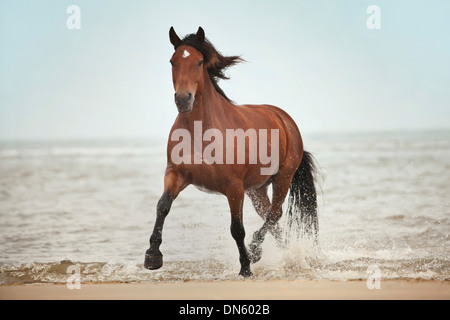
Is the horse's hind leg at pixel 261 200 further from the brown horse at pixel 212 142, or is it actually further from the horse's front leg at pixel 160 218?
the horse's front leg at pixel 160 218

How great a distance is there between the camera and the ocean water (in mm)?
5297

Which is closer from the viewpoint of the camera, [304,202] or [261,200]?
[261,200]

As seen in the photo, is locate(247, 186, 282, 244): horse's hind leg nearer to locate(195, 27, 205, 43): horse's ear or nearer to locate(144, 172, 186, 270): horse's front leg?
locate(144, 172, 186, 270): horse's front leg

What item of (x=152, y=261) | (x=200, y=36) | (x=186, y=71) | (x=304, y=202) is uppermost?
(x=200, y=36)

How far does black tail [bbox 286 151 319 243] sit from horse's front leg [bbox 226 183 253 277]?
3.76ft

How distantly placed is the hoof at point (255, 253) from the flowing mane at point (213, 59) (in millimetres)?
1176

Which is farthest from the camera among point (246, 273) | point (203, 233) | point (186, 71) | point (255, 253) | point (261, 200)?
point (203, 233)

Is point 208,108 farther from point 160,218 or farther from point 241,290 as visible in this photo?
point 241,290

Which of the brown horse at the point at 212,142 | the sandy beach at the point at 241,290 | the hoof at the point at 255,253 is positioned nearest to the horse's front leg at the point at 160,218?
the brown horse at the point at 212,142

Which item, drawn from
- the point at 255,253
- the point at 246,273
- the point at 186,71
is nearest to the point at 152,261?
the point at 246,273

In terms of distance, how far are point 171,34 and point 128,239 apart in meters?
3.17

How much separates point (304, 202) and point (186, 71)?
2.23 metres

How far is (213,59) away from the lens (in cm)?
463

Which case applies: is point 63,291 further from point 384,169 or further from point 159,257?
point 384,169
